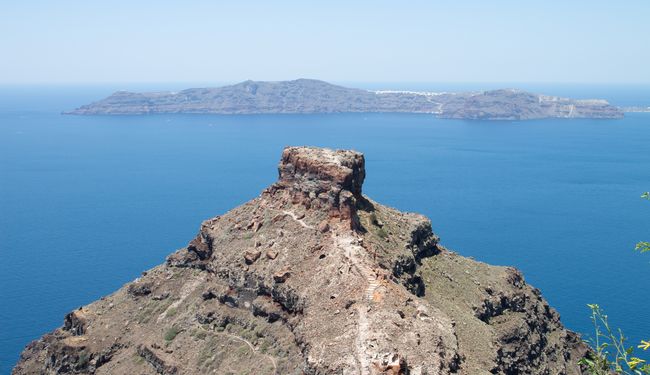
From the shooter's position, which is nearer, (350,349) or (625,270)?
(350,349)

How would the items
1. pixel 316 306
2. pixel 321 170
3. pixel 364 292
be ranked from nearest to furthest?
1. pixel 364 292
2. pixel 316 306
3. pixel 321 170

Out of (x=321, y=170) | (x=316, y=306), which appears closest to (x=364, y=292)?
(x=316, y=306)

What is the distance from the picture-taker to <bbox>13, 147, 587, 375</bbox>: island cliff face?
46.5 m

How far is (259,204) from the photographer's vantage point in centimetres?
7275

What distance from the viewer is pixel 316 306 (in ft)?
168

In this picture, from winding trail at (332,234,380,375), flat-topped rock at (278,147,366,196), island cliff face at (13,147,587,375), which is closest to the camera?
winding trail at (332,234,380,375)

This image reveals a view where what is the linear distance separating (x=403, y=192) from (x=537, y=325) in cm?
12004

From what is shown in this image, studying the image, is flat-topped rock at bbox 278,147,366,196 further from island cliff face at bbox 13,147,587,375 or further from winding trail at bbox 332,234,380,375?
winding trail at bbox 332,234,380,375

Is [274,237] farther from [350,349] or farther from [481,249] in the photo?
[481,249]

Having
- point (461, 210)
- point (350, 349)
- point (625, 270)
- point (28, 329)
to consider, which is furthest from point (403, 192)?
point (350, 349)

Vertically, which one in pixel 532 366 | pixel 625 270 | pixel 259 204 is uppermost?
pixel 259 204

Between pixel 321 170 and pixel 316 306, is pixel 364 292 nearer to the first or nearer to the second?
pixel 316 306

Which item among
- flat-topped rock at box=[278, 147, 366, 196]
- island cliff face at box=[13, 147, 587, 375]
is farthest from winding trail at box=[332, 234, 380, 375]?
flat-topped rock at box=[278, 147, 366, 196]

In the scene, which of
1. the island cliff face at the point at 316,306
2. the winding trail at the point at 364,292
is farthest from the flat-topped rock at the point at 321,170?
the winding trail at the point at 364,292
